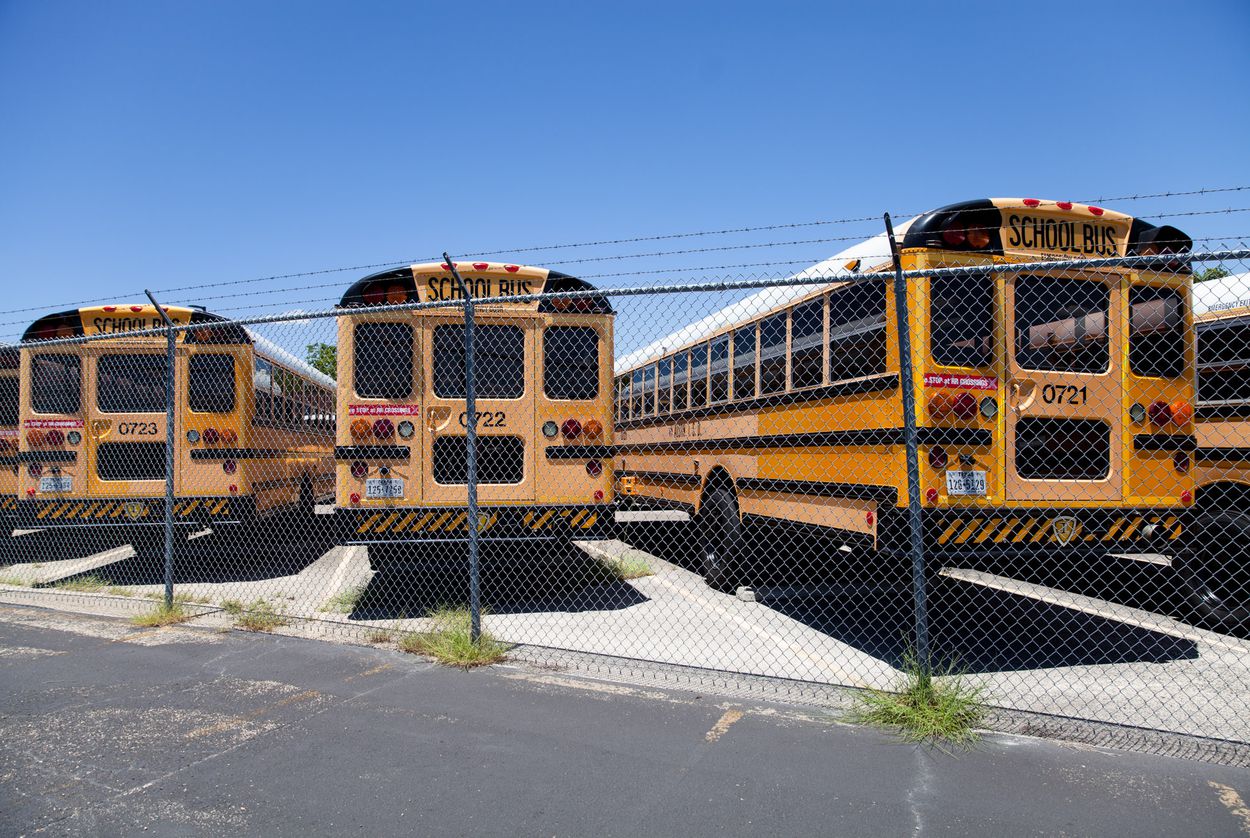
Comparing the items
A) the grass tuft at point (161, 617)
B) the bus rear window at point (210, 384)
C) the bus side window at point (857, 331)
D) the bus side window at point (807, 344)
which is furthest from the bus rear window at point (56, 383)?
the bus side window at point (857, 331)

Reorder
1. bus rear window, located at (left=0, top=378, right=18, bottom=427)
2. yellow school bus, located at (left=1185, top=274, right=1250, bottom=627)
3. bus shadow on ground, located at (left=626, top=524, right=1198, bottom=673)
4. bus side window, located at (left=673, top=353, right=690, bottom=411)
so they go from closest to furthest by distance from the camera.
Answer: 1. bus shadow on ground, located at (left=626, top=524, right=1198, bottom=673)
2. yellow school bus, located at (left=1185, top=274, right=1250, bottom=627)
3. bus side window, located at (left=673, top=353, right=690, bottom=411)
4. bus rear window, located at (left=0, top=378, right=18, bottom=427)

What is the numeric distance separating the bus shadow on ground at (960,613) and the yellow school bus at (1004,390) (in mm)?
802

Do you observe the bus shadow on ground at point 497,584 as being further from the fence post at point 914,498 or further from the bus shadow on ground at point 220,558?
the fence post at point 914,498

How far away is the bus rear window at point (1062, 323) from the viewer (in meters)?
5.45

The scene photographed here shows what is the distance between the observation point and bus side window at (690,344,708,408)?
8.60 metres

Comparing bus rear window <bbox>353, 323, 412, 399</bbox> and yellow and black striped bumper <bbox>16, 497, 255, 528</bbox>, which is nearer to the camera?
bus rear window <bbox>353, 323, 412, 399</bbox>

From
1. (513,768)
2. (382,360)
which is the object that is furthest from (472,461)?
(382,360)

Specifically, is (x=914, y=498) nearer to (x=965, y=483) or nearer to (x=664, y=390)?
(x=965, y=483)

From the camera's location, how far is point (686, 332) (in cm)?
924

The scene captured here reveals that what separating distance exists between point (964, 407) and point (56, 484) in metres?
8.86

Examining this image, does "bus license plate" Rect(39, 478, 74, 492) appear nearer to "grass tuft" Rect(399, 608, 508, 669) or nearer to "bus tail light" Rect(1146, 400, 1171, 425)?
"grass tuft" Rect(399, 608, 508, 669)

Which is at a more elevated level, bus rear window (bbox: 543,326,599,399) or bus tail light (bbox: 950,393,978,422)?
bus rear window (bbox: 543,326,599,399)

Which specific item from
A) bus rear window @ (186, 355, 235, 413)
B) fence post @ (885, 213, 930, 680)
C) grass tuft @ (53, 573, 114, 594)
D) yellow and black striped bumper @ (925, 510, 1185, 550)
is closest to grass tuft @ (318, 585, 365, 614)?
grass tuft @ (53, 573, 114, 594)

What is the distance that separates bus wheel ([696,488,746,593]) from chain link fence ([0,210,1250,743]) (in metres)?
0.03
